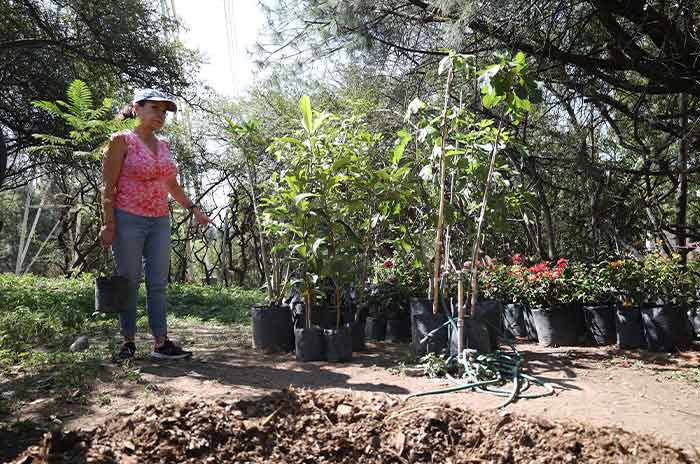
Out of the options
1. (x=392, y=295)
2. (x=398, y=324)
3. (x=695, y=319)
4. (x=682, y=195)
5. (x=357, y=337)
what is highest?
(x=682, y=195)

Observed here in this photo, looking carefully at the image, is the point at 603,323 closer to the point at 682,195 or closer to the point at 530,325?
the point at 530,325

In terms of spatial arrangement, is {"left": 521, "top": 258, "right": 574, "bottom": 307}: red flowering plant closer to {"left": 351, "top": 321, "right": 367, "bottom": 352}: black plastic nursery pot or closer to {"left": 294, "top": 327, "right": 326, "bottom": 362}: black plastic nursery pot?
{"left": 351, "top": 321, "right": 367, "bottom": 352}: black plastic nursery pot

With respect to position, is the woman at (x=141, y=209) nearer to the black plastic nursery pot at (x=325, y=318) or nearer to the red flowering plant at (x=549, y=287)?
the black plastic nursery pot at (x=325, y=318)

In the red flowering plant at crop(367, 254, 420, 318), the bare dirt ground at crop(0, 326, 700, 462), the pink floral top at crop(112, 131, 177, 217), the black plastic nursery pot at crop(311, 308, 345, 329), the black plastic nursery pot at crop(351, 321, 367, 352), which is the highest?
the pink floral top at crop(112, 131, 177, 217)

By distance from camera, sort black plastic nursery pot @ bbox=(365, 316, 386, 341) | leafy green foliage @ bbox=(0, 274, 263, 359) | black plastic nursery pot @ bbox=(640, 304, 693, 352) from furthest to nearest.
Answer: black plastic nursery pot @ bbox=(365, 316, 386, 341), black plastic nursery pot @ bbox=(640, 304, 693, 352), leafy green foliage @ bbox=(0, 274, 263, 359)

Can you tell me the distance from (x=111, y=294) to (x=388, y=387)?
1.51 m

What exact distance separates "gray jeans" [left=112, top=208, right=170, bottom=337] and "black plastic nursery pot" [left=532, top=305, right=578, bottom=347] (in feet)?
9.42

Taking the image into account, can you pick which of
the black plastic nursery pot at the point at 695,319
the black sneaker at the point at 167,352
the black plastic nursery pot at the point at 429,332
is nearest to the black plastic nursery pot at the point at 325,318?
the black plastic nursery pot at the point at 429,332

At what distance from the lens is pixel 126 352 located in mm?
2895

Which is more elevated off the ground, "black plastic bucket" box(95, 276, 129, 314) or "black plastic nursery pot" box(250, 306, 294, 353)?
"black plastic bucket" box(95, 276, 129, 314)

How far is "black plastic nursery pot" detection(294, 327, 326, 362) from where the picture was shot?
3.12 m

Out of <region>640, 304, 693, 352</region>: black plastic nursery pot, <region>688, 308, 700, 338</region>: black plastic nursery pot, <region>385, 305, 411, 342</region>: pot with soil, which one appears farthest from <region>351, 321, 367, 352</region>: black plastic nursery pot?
<region>688, 308, 700, 338</region>: black plastic nursery pot

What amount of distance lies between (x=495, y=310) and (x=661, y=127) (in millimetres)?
3072

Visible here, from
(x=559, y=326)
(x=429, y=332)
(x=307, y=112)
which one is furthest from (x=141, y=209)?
(x=559, y=326)
